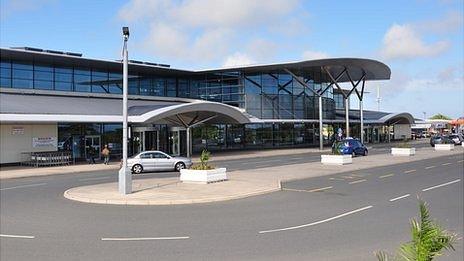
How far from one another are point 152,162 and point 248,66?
94.4 feet

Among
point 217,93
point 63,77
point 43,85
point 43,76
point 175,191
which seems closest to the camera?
point 175,191

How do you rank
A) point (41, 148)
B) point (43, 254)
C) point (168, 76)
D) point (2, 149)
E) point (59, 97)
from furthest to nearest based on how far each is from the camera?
point (168, 76)
point (59, 97)
point (41, 148)
point (2, 149)
point (43, 254)

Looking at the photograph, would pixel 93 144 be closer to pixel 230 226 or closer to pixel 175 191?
pixel 175 191

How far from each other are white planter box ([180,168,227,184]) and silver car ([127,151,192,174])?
846cm

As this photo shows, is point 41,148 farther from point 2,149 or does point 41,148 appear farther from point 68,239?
point 68,239

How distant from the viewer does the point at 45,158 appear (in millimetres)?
34250

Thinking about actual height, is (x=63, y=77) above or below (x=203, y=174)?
above

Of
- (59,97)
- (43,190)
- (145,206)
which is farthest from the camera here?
(59,97)

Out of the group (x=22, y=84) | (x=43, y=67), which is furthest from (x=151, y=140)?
(x=22, y=84)

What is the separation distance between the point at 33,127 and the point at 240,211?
2609 cm

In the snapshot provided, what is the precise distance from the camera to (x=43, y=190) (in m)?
19.2

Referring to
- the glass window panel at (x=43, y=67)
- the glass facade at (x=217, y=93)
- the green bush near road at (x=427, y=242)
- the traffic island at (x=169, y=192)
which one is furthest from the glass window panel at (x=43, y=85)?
the green bush near road at (x=427, y=242)

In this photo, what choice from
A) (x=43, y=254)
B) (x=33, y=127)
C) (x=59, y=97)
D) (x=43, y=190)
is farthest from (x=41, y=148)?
Result: (x=43, y=254)

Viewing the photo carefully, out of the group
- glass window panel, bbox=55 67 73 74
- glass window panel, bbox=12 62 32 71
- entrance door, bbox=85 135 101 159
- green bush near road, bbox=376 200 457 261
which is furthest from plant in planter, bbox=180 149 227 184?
glass window panel, bbox=55 67 73 74
